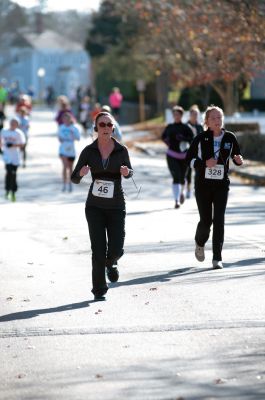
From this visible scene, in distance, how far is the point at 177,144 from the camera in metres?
22.3

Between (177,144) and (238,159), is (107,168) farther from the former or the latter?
(177,144)

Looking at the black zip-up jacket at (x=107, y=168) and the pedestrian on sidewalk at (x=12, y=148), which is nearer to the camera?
the black zip-up jacket at (x=107, y=168)

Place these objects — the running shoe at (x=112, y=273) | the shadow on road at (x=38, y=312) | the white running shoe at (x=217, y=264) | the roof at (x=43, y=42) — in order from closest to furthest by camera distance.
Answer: the shadow on road at (x=38, y=312) < the running shoe at (x=112, y=273) < the white running shoe at (x=217, y=264) < the roof at (x=43, y=42)

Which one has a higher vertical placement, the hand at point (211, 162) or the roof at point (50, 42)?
the hand at point (211, 162)

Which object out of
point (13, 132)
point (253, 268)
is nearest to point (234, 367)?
point (253, 268)

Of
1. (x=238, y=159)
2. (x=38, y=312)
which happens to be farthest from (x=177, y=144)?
(x=38, y=312)

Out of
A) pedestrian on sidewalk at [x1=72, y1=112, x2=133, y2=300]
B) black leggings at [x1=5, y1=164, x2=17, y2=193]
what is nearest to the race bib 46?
pedestrian on sidewalk at [x1=72, y1=112, x2=133, y2=300]

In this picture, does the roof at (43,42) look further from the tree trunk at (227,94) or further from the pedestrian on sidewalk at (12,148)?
the pedestrian on sidewalk at (12,148)

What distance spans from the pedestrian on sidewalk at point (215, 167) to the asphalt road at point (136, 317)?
0.50m

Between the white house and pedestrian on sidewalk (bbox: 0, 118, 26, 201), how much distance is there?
135352 millimetres

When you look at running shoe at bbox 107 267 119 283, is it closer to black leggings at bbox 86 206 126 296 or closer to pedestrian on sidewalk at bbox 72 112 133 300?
black leggings at bbox 86 206 126 296

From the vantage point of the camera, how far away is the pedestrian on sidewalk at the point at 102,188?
39.9 feet

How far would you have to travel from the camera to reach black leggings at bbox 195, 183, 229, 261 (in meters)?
14.0

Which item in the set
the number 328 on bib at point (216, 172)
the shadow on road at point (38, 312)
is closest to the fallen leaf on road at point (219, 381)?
the shadow on road at point (38, 312)
